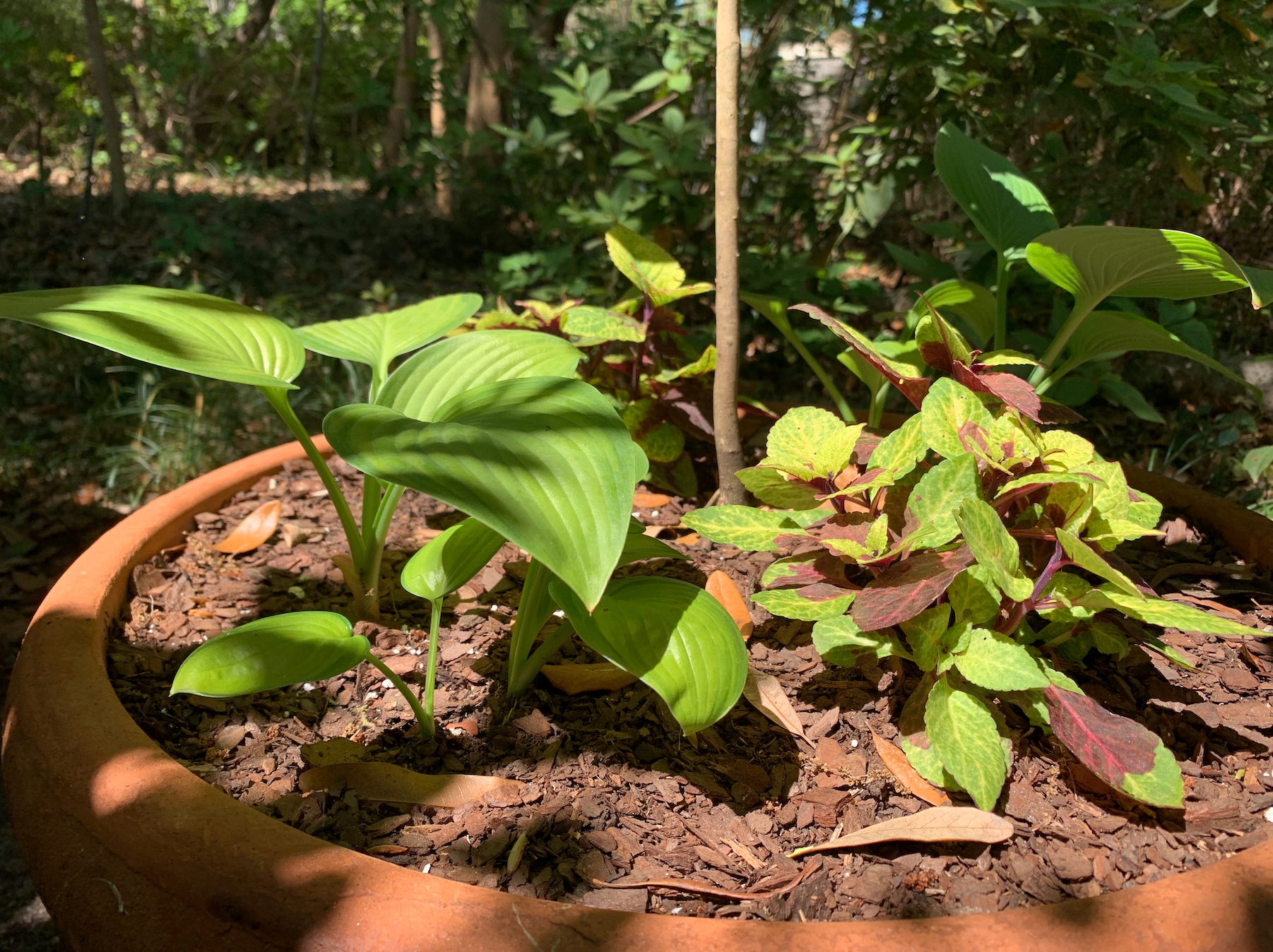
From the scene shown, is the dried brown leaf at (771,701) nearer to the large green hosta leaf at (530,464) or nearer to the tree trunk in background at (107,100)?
the large green hosta leaf at (530,464)

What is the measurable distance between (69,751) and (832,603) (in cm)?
88

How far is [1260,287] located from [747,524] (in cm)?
73

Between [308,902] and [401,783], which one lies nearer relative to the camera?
[308,902]

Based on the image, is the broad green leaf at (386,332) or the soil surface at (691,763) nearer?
the soil surface at (691,763)

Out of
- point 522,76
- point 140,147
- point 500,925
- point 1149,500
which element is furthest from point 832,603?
point 140,147

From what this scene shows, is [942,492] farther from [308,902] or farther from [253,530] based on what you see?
[253,530]

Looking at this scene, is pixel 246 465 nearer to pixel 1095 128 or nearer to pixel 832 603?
pixel 832 603

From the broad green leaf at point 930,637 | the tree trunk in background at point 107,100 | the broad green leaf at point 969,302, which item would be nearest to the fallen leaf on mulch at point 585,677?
the broad green leaf at point 930,637

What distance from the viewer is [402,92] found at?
4.42m

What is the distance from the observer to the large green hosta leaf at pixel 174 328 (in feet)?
3.43

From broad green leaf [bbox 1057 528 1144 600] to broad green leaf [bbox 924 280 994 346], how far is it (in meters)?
0.63

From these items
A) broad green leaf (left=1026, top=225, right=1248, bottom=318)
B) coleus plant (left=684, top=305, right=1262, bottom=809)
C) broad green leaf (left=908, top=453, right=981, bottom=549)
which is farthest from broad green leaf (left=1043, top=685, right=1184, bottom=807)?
broad green leaf (left=1026, top=225, right=1248, bottom=318)

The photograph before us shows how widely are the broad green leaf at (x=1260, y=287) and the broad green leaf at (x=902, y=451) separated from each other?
41cm

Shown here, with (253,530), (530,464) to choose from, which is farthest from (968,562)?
(253,530)
